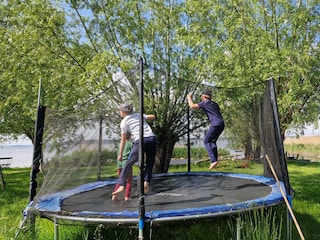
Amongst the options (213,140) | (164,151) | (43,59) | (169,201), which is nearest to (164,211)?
(169,201)

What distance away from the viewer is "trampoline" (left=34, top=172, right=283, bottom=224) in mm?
2885

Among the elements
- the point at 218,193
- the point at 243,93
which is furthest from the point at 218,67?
the point at 218,193

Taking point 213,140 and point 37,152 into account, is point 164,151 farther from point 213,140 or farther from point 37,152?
point 37,152

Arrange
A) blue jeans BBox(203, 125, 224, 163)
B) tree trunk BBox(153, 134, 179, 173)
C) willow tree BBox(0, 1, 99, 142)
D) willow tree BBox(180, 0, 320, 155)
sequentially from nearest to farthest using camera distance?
blue jeans BBox(203, 125, 224, 163) < willow tree BBox(180, 0, 320, 155) < willow tree BBox(0, 1, 99, 142) < tree trunk BBox(153, 134, 179, 173)

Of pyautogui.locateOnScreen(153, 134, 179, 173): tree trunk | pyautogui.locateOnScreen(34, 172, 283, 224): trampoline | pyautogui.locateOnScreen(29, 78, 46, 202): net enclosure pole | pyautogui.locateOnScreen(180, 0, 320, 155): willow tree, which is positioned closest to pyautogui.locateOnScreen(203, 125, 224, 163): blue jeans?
pyautogui.locateOnScreen(34, 172, 283, 224): trampoline

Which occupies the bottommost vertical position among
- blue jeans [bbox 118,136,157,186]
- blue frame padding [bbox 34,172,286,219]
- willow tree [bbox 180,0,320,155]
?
blue frame padding [bbox 34,172,286,219]

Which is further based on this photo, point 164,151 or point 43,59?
point 164,151

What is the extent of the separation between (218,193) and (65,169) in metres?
1.67

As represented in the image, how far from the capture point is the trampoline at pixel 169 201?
2.88m

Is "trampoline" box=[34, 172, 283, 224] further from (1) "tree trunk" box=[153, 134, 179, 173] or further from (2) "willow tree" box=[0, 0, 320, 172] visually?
(1) "tree trunk" box=[153, 134, 179, 173]

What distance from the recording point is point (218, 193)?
3938 mm

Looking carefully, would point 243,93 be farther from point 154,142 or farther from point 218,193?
point 154,142

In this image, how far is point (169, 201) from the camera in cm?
356

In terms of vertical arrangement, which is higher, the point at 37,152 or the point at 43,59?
the point at 43,59
